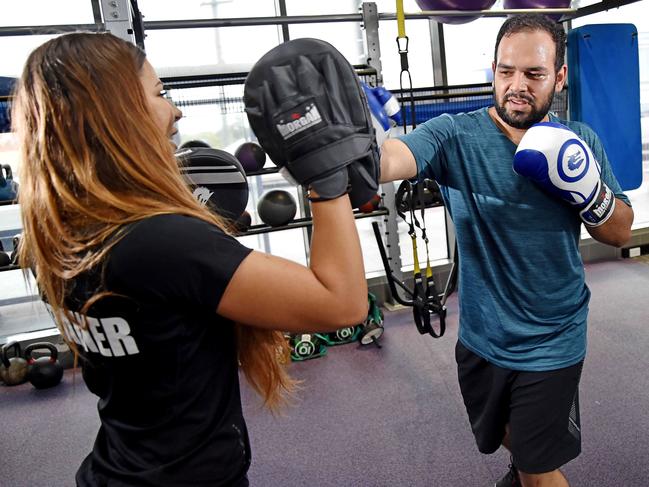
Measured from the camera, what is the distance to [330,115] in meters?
0.93

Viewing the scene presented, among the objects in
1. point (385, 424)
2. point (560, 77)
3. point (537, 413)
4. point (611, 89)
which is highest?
point (611, 89)

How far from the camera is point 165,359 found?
875 mm

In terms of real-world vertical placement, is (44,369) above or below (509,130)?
below

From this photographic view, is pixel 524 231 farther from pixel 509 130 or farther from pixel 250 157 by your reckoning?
pixel 250 157

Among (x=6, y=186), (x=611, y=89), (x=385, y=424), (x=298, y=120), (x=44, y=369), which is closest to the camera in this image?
(x=298, y=120)

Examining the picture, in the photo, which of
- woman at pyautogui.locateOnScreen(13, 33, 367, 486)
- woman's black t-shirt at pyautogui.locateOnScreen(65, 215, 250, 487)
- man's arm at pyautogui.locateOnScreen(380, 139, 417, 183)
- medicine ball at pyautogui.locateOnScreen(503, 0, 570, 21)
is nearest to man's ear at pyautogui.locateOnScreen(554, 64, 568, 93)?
man's arm at pyautogui.locateOnScreen(380, 139, 417, 183)

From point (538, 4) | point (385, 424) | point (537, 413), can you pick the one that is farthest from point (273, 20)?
point (537, 413)

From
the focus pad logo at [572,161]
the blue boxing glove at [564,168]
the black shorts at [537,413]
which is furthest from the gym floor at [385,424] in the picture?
the focus pad logo at [572,161]

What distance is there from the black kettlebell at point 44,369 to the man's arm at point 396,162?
3003mm

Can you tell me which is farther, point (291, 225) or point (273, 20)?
point (291, 225)

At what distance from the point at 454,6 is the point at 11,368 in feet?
12.3

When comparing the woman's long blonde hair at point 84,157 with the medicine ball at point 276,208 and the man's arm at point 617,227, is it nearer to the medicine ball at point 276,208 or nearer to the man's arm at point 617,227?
the man's arm at point 617,227

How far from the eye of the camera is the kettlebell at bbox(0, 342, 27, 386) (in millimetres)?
3703

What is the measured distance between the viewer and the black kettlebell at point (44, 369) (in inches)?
143
